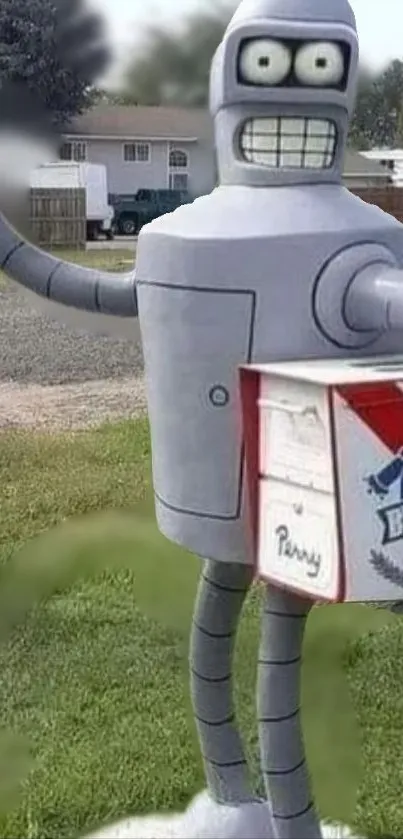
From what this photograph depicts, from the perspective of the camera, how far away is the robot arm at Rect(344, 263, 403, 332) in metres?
1.50

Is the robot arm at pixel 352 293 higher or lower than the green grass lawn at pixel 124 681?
higher

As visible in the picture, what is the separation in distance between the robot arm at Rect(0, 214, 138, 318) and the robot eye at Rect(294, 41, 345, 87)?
0.37 m

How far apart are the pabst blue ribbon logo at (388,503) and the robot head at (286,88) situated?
391 millimetres

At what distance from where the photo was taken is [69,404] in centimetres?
577

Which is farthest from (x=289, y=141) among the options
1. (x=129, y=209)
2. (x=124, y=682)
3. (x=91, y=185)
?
(x=129, y=209)

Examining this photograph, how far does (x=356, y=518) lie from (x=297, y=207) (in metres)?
0.39

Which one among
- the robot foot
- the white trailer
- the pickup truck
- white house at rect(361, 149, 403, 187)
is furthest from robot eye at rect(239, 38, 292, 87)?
white house at rect(361, 149, 403, 187)

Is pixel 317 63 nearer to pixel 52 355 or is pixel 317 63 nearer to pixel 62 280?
pixel 62 280

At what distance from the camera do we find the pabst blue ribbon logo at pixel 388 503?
4.61ft

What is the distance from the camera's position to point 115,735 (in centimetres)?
281

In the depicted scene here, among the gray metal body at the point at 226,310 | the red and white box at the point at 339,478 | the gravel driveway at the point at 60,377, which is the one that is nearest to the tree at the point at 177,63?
the gray metal body at the point at 226,310

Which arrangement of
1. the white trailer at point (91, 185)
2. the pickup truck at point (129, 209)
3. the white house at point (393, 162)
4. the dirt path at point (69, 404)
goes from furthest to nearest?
the white house at point (393, 162)
the pickup truck at point (129, 209)
the dirt path at point (69, 404)
the white trailer at point (91, 185)

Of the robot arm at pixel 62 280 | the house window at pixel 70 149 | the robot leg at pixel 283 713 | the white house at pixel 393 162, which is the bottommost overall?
the white house at pixel 393 162

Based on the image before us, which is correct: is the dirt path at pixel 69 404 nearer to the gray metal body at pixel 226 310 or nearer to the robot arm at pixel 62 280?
the robot arm at pixel 62 280
